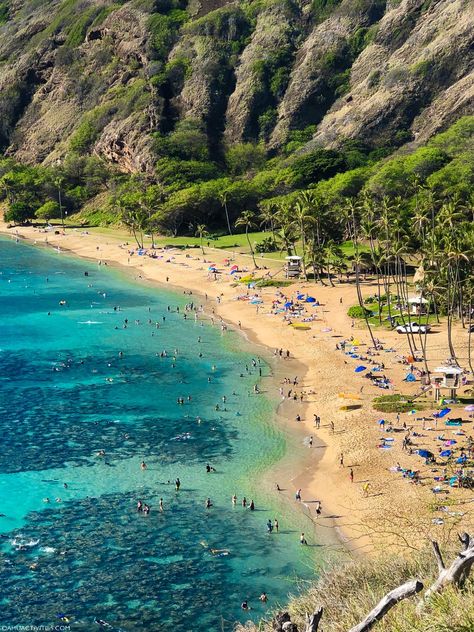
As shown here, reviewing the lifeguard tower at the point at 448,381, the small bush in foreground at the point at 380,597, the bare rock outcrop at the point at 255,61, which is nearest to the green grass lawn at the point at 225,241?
the bare rock outcrop at the point at 255,61

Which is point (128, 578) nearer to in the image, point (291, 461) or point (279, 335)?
point (291, 461)

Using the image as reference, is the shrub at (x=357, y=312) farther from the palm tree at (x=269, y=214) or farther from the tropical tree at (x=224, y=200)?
the tropical tree at (x=224, y=200)

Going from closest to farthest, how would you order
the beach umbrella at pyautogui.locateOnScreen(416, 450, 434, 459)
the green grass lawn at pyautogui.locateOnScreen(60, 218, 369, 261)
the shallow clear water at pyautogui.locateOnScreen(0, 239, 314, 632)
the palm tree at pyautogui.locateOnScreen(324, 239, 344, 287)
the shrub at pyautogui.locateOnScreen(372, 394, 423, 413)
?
the shallow clear water at pyautogui.locateOnScreen(0, 239, 314, 632)
the beach umbrella at pyautogui.locateOnScreen(416, 450, 434, 459)
the shrub at pyautogui.locateOnScreen(372, 394, 423, 413)
the palm tree at pyautogui.locateOnScreen(324, 239, 344, 287)
the green grass lawn at pyautogui.locateOnScreen(60, 218, 369, 261)

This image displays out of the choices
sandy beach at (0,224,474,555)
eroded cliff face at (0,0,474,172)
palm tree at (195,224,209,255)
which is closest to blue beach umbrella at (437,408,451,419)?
sandy beach at (0,224,474,555)

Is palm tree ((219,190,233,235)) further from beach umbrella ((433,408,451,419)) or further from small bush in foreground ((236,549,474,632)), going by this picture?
small bush in foreground ((236,549,474,632))

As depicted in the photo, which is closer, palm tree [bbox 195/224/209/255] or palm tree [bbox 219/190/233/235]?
palm tree [bbox 195/224/209/255]

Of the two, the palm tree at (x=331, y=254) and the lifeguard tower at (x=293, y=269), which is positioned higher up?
the palm tree at (x=331, y=254)

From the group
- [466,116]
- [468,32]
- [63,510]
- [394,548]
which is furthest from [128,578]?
[468,32]

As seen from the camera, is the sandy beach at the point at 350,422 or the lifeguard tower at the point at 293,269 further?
the lifeguard tower at the point at 293,269
